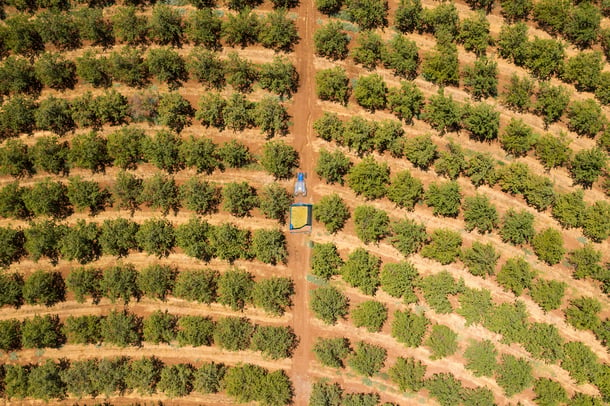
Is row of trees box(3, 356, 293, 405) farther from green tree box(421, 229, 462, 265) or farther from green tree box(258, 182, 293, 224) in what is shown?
green tree box(421, 229, 462, 265)

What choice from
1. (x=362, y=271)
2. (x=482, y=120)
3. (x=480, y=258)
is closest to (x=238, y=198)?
(x=362, y=271)

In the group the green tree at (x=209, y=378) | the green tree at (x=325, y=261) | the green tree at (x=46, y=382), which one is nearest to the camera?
the green tree at (x=46, y=382)

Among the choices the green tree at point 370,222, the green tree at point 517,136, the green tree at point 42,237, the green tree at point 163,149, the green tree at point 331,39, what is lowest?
the green tree at point 42,237

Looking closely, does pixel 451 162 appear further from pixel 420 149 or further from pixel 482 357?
pixel 482 357

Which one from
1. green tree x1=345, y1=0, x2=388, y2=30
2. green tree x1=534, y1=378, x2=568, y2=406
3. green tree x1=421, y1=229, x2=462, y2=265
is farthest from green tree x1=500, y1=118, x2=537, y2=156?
green tree x1=534, y1=378, x2=568, y2=406

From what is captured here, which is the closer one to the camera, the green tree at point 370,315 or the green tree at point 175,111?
the green tree at point 370,315

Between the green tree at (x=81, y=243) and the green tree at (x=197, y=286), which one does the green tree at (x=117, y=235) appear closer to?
the green tree at (x=81, y=243)

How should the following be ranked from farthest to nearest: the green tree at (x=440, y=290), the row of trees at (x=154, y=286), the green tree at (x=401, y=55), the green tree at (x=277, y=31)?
the green tree at (x=401, y=55), the green tree at (x=277, y=31), the green tree at (x=440, y=290), the row of trees at (x=154, y=286)

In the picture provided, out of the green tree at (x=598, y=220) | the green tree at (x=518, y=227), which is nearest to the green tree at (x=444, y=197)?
the green tree at (x=518, y=227)

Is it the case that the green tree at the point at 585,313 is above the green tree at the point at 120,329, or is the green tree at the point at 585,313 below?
above
